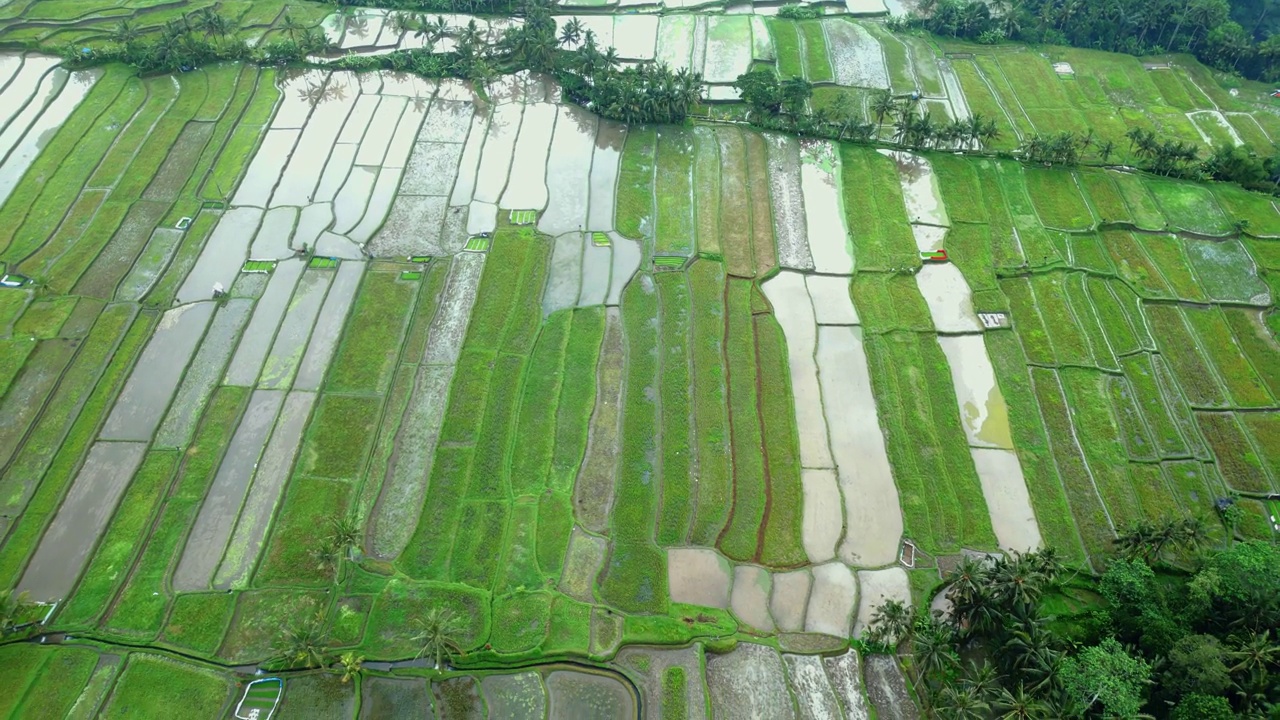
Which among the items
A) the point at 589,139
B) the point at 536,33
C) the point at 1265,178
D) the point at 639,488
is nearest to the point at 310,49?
the point at 536,33

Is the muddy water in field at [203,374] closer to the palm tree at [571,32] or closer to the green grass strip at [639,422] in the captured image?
the green grass strip at [639,422]

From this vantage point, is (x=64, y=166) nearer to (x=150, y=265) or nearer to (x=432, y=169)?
(x=150, y=265)

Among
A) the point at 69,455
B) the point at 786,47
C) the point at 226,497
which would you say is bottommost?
the point at 226,497

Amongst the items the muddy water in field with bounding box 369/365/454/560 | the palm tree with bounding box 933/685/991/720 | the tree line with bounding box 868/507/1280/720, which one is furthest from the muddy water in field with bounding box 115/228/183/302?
the palm tree with bounding box 933/685/991/720

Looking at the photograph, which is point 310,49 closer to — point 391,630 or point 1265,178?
point 391,630

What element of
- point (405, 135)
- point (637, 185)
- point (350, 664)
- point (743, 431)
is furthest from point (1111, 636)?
point (405, 135)

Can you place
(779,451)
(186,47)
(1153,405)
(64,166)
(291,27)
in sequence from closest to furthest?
(779,451), (1153,405), (64,166), (186,47), (291,27)
